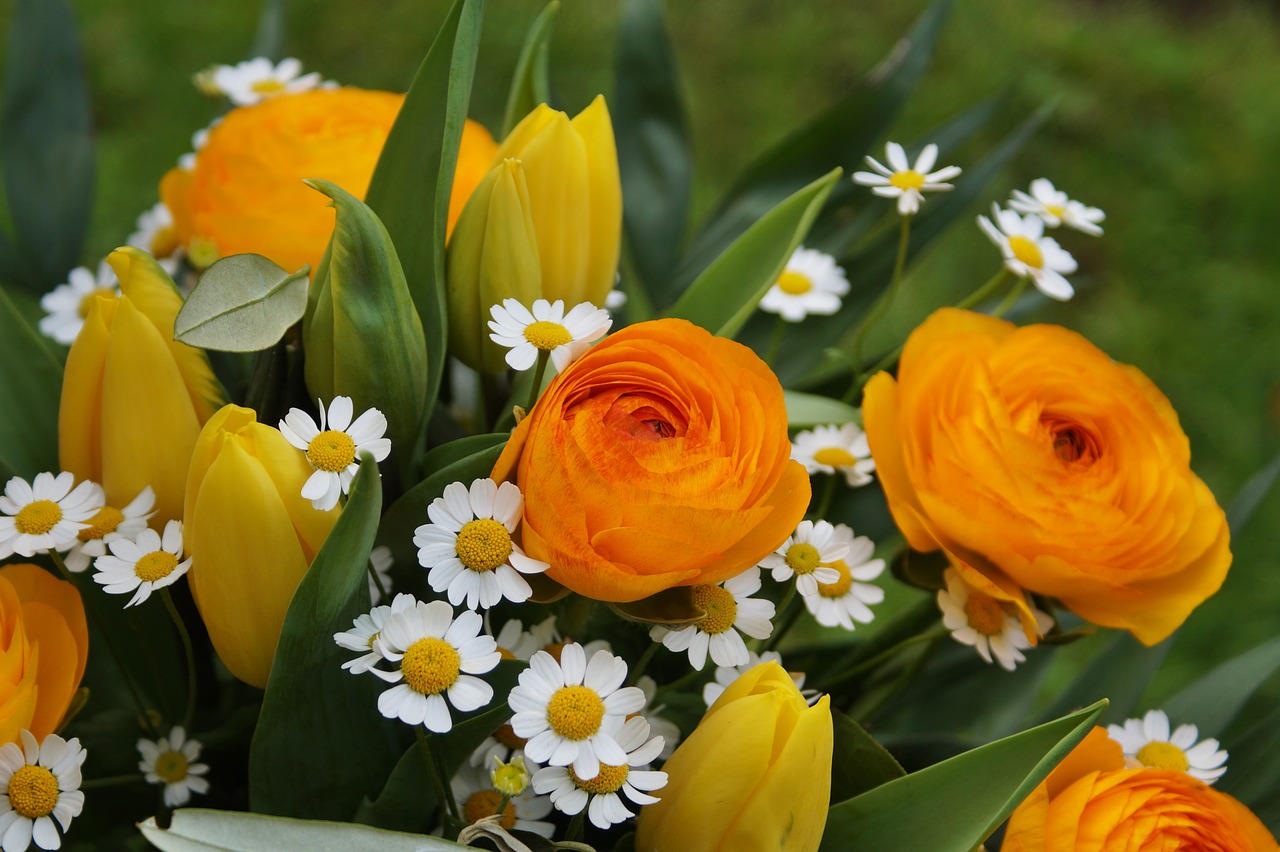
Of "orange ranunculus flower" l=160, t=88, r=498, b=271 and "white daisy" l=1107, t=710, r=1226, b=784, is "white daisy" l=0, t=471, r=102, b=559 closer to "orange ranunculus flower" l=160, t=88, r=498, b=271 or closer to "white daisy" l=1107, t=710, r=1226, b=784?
"orange ranunculus flower" l=160, t=88, r=498, b=271

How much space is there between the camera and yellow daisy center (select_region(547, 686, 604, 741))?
31cm

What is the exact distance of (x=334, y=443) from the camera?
0.33 m

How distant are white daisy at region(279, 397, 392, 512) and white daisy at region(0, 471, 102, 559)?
75 millimetres

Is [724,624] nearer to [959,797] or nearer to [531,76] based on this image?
[959,797]

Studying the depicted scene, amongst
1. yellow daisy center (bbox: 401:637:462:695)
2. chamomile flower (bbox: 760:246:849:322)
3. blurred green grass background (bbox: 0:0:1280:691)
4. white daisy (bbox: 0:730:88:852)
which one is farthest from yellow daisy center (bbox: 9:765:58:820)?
blurred green grass background (bbox: 0:0:1280:691)

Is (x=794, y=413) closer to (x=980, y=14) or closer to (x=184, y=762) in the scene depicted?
(x=184, y=762)

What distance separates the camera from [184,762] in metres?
0.38

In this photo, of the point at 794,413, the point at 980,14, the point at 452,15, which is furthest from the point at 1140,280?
the point at 452,15

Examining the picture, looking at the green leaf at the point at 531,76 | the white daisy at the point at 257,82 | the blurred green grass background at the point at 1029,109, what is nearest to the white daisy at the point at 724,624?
the green leaf at the point at 531,76

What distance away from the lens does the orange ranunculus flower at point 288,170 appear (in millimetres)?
426

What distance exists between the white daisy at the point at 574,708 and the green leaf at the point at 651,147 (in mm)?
287

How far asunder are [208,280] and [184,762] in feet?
0.51

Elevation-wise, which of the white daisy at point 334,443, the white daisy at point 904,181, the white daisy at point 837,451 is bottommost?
the white daisy at point 837,451

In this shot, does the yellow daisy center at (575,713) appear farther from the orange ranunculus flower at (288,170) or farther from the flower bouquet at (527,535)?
the orange ranunculus flower at (288,170)
